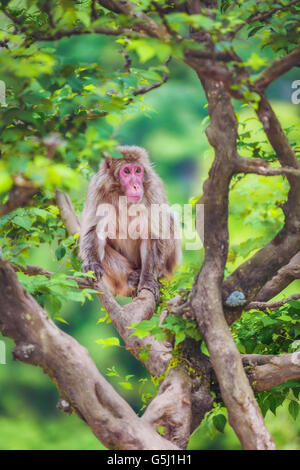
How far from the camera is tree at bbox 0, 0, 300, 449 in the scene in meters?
2.53

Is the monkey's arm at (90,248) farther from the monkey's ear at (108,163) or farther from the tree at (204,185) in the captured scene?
the tree at (204,185)

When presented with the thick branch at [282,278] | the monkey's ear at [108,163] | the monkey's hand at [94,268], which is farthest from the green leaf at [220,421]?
the monkey's ear at [108,163]

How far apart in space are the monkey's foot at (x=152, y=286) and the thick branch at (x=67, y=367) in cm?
168

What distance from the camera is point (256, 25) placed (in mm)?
3158

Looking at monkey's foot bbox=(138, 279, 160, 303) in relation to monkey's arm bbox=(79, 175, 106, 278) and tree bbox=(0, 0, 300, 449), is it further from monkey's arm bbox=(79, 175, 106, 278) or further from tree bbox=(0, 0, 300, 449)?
tree bbox=(0, 0, 300, 449)

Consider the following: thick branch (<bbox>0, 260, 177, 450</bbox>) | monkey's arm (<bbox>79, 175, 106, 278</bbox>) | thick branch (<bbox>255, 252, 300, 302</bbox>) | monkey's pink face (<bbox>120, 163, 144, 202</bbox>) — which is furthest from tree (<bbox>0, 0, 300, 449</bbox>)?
monkey's pink face (<bbox>120, 163, 144, 202</bbox>)

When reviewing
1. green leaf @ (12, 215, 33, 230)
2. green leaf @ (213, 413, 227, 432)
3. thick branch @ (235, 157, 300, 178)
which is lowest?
green leaf @ (213, 413, 227, 432)

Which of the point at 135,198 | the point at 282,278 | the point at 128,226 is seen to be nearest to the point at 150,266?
the point at 128,226

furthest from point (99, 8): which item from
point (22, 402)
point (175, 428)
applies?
point (22, 402)

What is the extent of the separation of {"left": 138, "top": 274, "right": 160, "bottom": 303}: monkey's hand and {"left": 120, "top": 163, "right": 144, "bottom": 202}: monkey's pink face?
0.63 meters

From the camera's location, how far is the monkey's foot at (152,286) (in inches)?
179

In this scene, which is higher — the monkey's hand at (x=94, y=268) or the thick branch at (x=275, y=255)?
the thick branch at (x=275, y=255)

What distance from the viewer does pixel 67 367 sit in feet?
9.36
